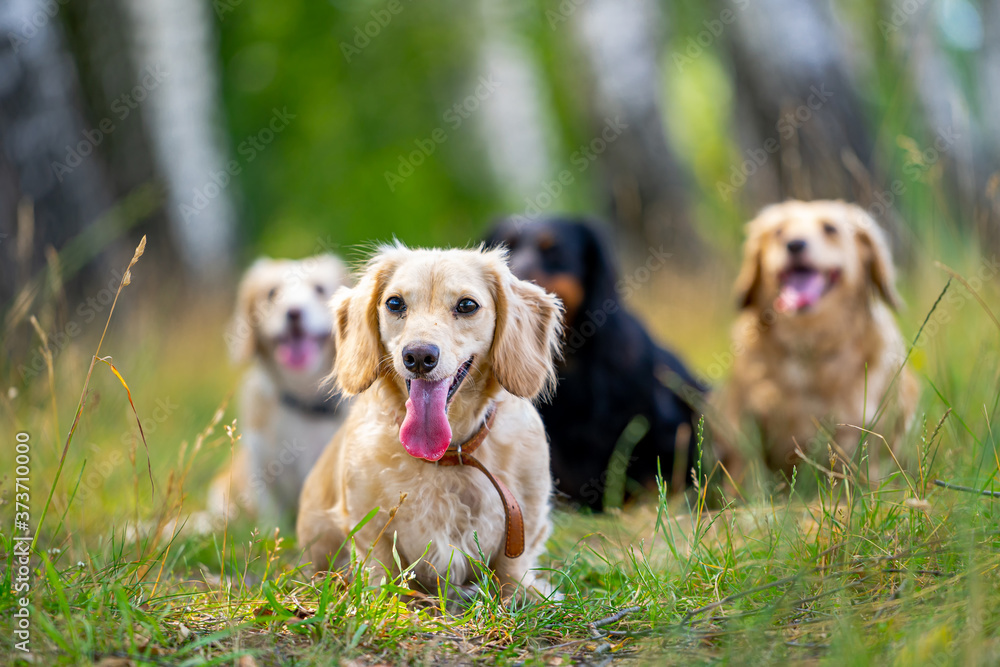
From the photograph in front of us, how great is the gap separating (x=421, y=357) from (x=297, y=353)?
1657 mm

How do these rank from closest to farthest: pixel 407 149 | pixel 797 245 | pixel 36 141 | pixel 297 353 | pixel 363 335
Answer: pixel 363 335, pixel 797 245, pixel 297 353, pixel 36 141, pixel 407 149

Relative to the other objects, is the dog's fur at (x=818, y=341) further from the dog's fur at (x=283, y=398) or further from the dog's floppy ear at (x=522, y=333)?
the dog's fur at (x=283, y=398)

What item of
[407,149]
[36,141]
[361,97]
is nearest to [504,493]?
[36,141]

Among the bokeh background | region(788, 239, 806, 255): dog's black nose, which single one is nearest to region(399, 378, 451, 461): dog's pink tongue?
the bokeh background

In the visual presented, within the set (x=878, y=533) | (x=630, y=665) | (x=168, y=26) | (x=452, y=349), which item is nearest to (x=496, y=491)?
(x=452, y=349)

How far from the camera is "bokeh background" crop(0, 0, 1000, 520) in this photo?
3.46 meters

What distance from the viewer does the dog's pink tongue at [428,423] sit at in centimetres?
198

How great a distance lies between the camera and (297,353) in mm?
3414

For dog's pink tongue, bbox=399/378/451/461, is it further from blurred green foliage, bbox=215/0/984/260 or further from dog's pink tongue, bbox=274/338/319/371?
blurred green foliage, bbox=215/0/984/260

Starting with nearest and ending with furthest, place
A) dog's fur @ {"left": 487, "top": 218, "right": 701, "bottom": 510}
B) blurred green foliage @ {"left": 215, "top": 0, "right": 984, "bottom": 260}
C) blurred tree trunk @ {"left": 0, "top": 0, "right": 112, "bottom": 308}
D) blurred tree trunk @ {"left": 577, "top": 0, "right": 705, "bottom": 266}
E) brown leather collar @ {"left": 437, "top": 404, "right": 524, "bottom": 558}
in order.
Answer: brown leather collar @ {"left": 437, "top": 404, "right": 524, "bottom": 558} < dog's fur @ {"left": 487, "top": 218, "right": 701, "bottom": 510} < blurred tree trunk @ {"left": 0, "top": 0, "right": 112, "bottom": 308} < blurred tree trunk @ {"left": 577, "top": 0, "right": 705, "bottom": 266} < blurred green foliage @ {"left": 215, "top": 0, "right": 984, "bottom": 260}

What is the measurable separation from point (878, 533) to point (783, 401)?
4.92 feet

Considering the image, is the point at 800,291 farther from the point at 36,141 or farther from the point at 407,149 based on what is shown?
the point at 407,149

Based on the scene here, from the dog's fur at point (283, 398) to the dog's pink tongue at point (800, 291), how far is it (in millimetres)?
1862

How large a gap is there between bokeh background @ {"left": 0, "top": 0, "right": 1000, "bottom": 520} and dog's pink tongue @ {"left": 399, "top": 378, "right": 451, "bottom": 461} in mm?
727
